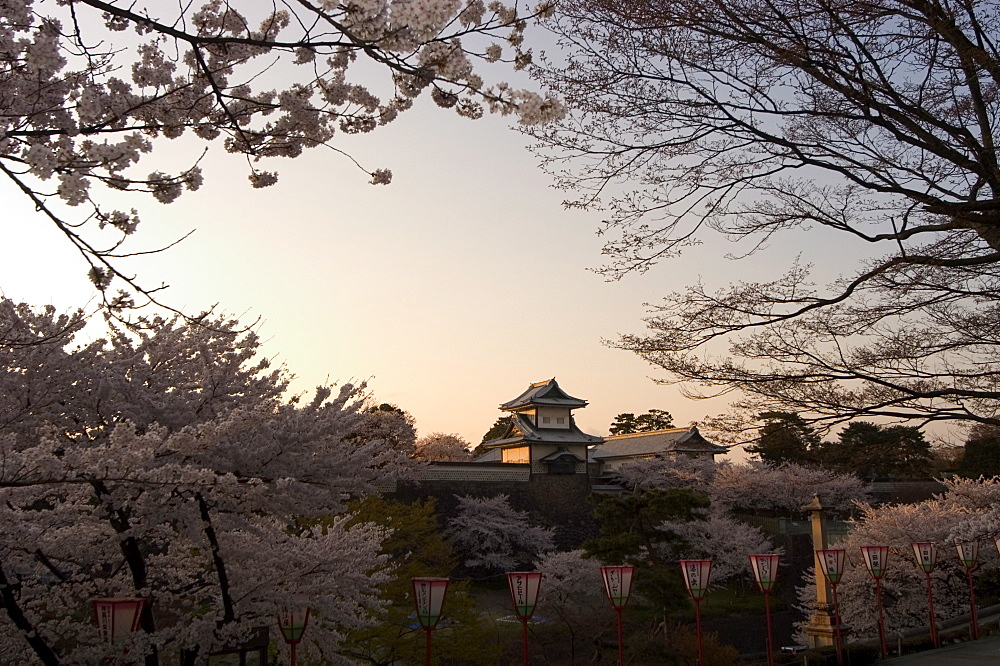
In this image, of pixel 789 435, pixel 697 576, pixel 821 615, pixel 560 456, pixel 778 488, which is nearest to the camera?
pixel 789 435

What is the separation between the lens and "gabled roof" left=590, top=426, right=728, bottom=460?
32.8 metres

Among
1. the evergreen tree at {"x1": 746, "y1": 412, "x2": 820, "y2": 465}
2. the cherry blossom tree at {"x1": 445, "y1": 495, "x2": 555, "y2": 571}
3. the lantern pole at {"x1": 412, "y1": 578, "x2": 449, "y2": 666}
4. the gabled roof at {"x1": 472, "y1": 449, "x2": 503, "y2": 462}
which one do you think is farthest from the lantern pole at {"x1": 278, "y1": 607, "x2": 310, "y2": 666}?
the gabled roof at {"x1": 472, "y1": 449, "x2": 503, "y2": 462}

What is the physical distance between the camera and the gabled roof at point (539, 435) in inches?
1266

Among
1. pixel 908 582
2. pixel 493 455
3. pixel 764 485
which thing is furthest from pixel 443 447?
pixel 908 582

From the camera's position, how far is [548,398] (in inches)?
1334

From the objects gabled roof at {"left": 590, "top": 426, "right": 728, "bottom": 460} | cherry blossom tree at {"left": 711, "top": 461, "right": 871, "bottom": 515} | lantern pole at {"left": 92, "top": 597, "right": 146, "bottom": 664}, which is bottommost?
lantern pole at {"left": 92, "top": 597, "right": 146, "bottom": 664}

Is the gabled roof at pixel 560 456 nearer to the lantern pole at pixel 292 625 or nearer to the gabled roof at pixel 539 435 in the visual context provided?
the gabled roof at pixel 539 435

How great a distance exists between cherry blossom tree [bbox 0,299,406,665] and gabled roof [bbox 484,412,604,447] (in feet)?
83.5

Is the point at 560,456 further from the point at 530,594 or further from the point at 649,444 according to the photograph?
the point at 530,594

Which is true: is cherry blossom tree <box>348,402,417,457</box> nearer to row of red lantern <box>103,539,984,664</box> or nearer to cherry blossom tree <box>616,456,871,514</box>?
row of red lantern <box>103,539,984,664</box>

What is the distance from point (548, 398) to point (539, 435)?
2.04 meters

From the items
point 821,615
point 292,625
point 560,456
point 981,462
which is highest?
point 560,456

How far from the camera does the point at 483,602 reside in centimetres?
2022

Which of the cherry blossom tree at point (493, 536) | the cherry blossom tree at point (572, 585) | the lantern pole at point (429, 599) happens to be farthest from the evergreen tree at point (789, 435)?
the cherry blossom tree at point (493, 536)
